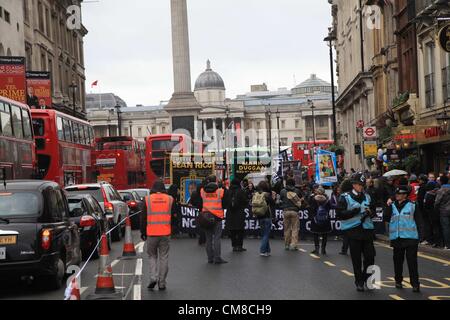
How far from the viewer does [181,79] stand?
89.8 meters

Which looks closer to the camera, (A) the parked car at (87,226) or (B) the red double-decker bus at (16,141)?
(A) the parked car at (87,226)

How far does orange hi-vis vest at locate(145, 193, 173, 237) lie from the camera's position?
526 inches

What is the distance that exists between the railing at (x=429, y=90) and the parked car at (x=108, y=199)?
1317 cm

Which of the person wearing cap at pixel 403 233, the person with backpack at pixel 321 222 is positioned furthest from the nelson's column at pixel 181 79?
the person wearing cap at pixel 403 233

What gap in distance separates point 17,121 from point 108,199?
3552 millimetres

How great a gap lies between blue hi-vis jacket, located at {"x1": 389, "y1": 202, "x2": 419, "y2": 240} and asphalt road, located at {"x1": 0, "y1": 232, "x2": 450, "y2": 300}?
0.83m

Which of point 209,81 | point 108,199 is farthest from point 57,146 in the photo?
point 209,81

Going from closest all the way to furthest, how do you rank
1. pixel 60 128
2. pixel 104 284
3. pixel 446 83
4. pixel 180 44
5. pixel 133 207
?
1. pixel 104 284
2. pixel 133 207
3. pixel 446 83
4. pixel 60 128
5. pixel 180 44

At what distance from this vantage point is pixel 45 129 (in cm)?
3100

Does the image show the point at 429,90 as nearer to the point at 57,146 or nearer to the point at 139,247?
the point at 57,146

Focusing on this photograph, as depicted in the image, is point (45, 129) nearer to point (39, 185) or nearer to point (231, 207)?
point (231, 207)

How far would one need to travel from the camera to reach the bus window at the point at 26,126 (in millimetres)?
25812

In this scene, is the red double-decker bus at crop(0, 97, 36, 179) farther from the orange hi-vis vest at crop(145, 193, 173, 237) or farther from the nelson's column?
the nelson's column

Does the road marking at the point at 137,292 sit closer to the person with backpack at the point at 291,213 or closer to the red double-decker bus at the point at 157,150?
the person with backpack at the point at 291,213
